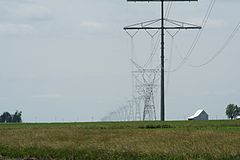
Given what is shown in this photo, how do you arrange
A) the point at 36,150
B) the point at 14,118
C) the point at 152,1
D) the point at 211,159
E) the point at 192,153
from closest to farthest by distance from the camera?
the point at 211,159, the point at 192,153, the point at 36,150, the point at 152,1, the point at 14,118

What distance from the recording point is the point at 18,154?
32.0 meters

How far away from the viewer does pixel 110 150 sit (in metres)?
27.4

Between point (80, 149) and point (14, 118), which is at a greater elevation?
point (14, 118)

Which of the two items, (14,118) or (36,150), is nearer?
(36,150)

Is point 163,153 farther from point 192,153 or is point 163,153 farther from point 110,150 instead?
point 110,150

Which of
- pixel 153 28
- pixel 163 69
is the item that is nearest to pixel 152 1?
pixel 153 28

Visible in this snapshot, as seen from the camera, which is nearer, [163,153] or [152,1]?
[163,153]

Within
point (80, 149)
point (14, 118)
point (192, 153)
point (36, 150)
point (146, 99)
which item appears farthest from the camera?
point (14, 118)

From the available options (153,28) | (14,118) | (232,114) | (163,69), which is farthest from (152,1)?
(14,118)

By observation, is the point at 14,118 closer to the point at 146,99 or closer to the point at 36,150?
the point at 146,99

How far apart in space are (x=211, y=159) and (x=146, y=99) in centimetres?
6552

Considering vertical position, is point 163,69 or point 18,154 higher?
point 163,69

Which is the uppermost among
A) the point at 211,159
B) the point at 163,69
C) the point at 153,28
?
the point at 153,28

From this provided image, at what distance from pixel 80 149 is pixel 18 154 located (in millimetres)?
4258
